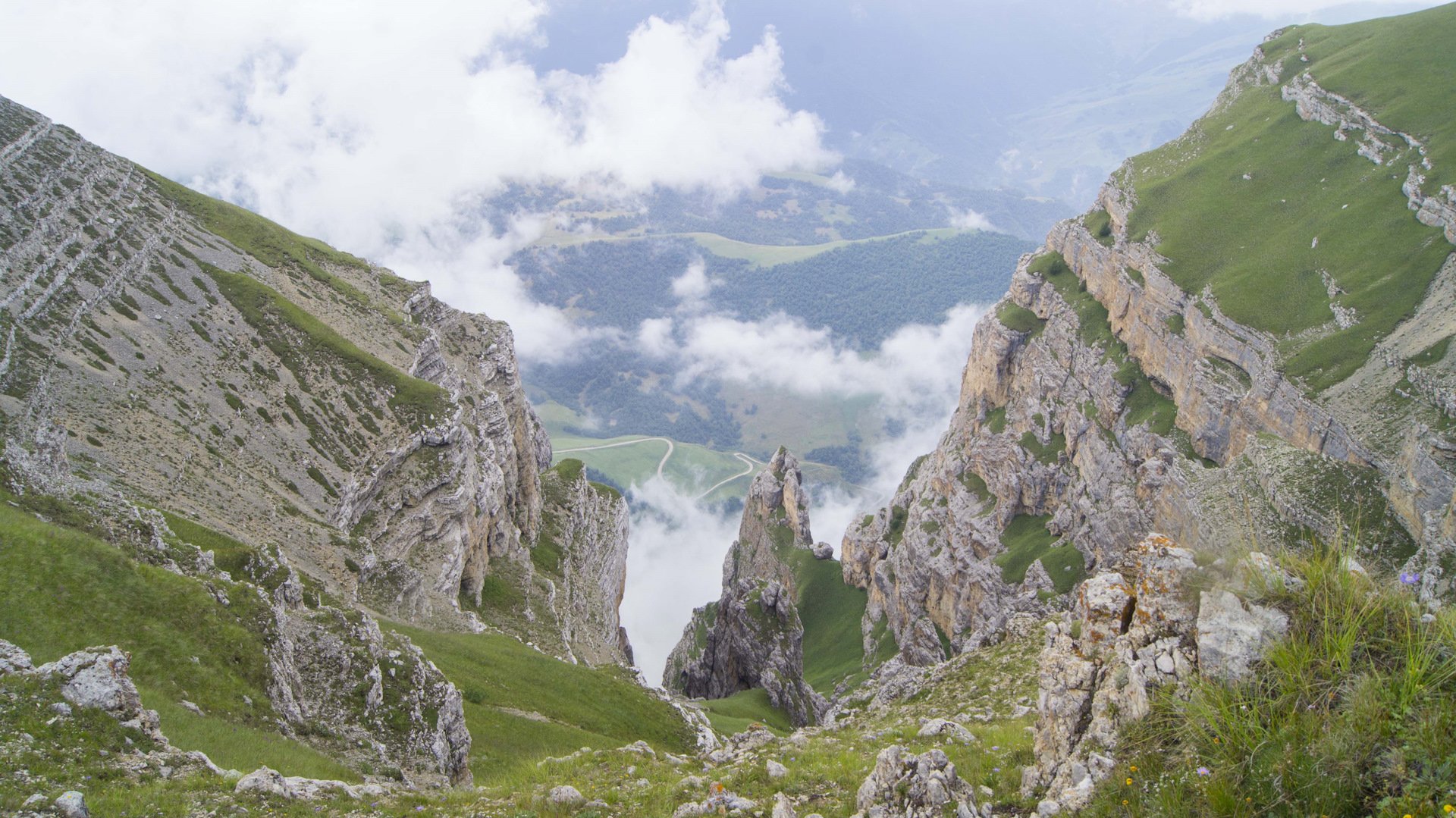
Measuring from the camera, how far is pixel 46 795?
15.1 m

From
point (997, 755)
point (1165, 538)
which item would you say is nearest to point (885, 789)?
point (997, 755)

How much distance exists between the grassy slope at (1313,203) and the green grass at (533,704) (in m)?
66.4

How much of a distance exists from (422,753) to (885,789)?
20.1 meters

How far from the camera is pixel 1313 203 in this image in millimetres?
92188

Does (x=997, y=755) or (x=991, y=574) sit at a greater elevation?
(x=991, y=574)

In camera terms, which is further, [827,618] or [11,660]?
[827,618]

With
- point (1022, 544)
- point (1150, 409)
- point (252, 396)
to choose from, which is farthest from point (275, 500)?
point (1150, 409)

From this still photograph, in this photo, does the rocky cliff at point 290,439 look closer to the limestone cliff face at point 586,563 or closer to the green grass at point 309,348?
the green grass at point 309,348

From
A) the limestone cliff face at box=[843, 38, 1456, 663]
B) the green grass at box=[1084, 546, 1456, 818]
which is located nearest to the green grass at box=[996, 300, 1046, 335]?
the limestone cliff face at box=[843, 38, 1456, 663]

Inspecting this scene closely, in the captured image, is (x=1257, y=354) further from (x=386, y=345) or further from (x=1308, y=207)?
(x=386, y=345)

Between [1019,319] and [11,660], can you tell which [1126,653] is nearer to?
[11,660]

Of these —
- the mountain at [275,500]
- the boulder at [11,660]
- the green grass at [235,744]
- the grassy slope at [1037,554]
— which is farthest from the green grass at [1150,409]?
the boulder at [11,660]

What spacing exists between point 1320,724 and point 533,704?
40355 mm

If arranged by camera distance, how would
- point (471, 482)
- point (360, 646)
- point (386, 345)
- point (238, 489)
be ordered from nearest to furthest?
point (360, 646), point (238, 489), point (471, 482), point (386, 345)
